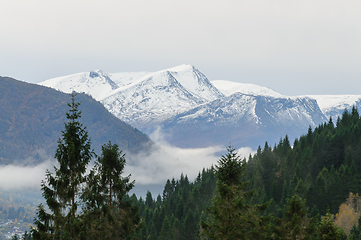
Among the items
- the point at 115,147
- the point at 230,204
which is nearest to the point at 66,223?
the point at 115,147

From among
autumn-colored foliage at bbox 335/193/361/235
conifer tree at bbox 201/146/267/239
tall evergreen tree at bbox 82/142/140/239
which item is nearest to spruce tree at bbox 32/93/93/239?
tall evergreen tree at bbox 82/142/140/239

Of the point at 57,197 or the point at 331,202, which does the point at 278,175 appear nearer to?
the point at 331,202

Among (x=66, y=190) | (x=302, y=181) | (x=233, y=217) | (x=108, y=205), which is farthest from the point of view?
(x=302, y=181)

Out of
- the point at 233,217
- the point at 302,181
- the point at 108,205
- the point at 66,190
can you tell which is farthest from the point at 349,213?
the point at 66,190

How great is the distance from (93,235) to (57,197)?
12.8 feet

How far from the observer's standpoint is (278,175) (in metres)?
113

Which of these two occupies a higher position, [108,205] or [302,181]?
[302,181]

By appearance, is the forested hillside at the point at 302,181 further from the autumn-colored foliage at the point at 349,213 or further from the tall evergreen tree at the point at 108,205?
the tall evergreen tree at the point at 108,205

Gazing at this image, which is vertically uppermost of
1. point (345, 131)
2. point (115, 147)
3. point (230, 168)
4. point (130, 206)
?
point (345, 131)

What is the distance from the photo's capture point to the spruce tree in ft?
85.2

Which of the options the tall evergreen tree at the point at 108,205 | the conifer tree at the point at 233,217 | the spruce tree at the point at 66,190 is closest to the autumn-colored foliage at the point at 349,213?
the conifer tree at the point at 233,217

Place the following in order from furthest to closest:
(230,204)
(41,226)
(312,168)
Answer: (312,168) → (230,204) → (41,226)

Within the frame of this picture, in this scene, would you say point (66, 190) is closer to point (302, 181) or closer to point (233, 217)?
point (233, 217)

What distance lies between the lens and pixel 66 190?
26672 mm
